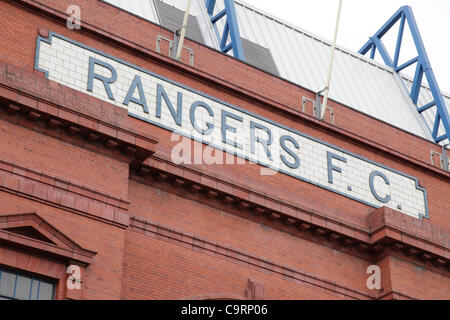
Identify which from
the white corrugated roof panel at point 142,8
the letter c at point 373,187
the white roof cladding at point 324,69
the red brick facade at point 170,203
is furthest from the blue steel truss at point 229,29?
the letter c at point 373,187

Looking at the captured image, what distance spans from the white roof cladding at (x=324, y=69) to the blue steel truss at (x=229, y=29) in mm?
341

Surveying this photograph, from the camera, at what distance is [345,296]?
25078mm

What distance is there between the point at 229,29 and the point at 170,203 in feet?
33.2

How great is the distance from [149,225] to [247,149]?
415 centimetres

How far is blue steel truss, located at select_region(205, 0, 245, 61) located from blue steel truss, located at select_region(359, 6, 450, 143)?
7.79 meters

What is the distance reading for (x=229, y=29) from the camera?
32.0 meters

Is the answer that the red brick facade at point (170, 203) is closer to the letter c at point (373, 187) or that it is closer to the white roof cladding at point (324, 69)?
the letter c at point (373, 187)

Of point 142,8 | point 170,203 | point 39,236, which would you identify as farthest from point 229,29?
point 39,236

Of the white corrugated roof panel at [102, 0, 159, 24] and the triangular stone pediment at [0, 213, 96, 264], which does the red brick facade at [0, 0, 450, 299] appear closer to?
the triangular stone pediment at [0, 213, 96, 264]

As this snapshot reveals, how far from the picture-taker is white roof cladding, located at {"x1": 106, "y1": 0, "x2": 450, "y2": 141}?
35156mm

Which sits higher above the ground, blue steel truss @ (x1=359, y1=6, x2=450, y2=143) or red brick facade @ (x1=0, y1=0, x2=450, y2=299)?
blue steel truss @ (x1=359, y1=6, x2=450, y2=143)

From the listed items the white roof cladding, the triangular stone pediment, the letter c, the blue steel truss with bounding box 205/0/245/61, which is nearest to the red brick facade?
the triangular stone pediment
